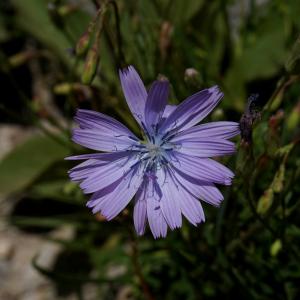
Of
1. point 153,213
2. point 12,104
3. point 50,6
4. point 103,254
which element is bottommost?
point 153,213

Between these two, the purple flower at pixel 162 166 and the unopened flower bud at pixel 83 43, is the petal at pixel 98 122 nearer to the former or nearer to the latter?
the purple flower at pixel 162 166

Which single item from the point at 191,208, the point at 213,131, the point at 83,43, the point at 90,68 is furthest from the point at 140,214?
the point at 83,43

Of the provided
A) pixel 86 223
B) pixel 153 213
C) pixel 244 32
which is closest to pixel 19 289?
pixel 86 223

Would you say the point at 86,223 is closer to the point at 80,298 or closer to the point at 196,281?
the point at 80,298

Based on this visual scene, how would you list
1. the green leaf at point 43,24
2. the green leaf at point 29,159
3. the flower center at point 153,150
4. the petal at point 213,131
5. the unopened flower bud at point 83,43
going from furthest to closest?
the green leaf at point 43,24
the green leaf at point 29,159
the unopened flower bud at point 83,43
the flower center at point 153,150
the petal at point 213,131

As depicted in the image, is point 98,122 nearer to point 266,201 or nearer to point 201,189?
point 201,189

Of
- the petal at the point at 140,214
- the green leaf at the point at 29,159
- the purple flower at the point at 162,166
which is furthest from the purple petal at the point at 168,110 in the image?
the green leaf at the point at 29,159
